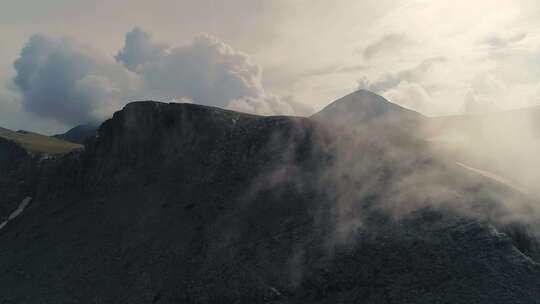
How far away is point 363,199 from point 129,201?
2244 inches

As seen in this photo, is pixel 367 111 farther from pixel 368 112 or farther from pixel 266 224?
pixel 266 224

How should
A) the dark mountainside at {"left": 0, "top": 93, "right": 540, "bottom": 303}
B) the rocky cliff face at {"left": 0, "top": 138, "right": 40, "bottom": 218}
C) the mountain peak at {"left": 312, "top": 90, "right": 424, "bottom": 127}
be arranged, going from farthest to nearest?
the rocky cliff face at {"left": 0, "top": 138, "right": 40, "bottom": 218} → the mountain peak at {"left": 312, "top": 90, "right": 424, "bottom": 127} → the dark mountainside at {"left": 0, "top": 93, "right": 540, "bottom": 303}

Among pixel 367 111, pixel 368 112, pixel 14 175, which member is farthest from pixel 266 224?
pixel 14 175

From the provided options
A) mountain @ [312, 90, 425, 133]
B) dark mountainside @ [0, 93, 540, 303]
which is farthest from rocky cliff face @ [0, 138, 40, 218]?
mountain @ [312, 90, 425, 133]

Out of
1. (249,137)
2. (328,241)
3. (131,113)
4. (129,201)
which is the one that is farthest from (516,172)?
(131,113)

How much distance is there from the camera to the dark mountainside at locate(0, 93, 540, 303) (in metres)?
53.7

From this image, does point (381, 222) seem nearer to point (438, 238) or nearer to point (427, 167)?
point (438, 238)

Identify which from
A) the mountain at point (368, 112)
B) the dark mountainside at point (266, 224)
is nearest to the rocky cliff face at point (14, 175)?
the dark mountainside at point (266, 224)

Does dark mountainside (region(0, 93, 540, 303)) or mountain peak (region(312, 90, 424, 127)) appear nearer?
dark mountainside (region(0, 93, 540, 303))

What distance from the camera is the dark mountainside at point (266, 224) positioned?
53.7 m

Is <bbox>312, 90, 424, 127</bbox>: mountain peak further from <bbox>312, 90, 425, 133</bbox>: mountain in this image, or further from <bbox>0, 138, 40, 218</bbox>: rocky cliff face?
<bbox>0, 138, 40, 218</bbox>: rocky cliff face

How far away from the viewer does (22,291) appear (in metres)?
79.9

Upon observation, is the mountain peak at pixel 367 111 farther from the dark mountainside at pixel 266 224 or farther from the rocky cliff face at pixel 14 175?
the rocky cliff face at pixel 14 175

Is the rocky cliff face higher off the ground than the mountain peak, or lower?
lower
